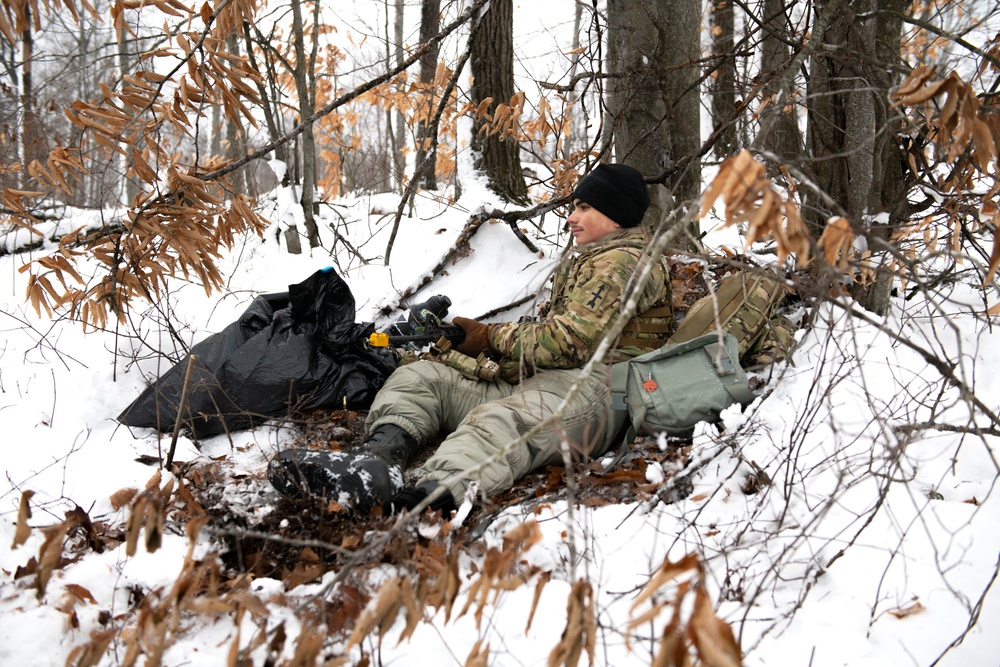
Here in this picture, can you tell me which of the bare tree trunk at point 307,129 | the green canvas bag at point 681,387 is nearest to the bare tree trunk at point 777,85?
the green canvas bag at point 681,387

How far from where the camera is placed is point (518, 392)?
3002 millimetres

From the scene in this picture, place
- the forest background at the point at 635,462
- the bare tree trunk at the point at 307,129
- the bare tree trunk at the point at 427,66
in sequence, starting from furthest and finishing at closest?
1. the bare tree trunk at the point at 427,66
2. the bare tree trunk at the point at 307,129
3. the forest background at the point at 635,462

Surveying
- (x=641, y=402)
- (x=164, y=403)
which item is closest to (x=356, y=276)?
(x=164, y=403)

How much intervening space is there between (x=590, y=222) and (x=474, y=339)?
81 cm

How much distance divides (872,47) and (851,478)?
7.61 feet

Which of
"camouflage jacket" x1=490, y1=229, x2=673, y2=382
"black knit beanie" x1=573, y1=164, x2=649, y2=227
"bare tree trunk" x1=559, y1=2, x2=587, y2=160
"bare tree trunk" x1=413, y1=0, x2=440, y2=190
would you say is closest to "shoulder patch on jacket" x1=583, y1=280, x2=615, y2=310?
"camouflage jacket" x1=490, y1=229, x2=673, y2=382

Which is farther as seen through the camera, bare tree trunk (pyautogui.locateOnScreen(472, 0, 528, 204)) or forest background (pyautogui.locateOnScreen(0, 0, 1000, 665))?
bare tree trunk (pyautogui.locateOnScreen(472, 0, 528, 204))

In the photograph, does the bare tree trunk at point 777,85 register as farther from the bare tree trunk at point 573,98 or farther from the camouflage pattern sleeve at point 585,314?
the bare tree trunk at point 573,98

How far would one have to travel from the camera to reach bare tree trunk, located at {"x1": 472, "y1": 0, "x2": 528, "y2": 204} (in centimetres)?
525

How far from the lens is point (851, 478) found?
2197 mm

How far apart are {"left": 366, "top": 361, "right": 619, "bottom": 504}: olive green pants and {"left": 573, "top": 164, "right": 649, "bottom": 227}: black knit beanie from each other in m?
0.77

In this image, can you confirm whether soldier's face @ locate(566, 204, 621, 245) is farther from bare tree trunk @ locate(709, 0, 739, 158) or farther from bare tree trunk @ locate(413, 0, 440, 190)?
bare tree trunk @ locate(413, 0, 440, 190)

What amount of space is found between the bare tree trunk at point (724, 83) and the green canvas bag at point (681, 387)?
0.93 metres

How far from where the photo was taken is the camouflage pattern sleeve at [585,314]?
2881mm
